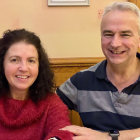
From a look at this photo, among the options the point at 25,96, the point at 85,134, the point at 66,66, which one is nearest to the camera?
the point at 85,134

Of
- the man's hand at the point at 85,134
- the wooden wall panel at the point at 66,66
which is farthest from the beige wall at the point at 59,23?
the man's hand at the point at 85,134

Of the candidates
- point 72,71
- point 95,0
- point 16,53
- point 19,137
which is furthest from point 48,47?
point 19,137

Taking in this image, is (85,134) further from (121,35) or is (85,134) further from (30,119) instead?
(121,35)

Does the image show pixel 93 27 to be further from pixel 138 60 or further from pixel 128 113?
pixel 128 113

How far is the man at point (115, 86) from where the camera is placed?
4.81 feet

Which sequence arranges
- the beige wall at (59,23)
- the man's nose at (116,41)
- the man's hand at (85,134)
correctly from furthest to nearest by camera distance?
the beige wall at (59,23) < the man's nose at (116,41) < the man's hand at (85,134)

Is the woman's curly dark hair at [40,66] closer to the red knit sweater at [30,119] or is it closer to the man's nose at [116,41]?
the red knit sweater at [30,119]

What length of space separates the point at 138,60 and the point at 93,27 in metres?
0.71

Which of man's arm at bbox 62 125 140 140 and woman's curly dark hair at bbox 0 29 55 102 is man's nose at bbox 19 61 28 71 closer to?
woman's curly dark hair at bbox 0 29 55 102

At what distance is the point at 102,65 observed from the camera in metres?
1.70

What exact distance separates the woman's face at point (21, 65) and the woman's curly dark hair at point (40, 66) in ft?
0.12

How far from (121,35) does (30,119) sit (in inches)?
26.8

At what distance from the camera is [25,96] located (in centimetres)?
156

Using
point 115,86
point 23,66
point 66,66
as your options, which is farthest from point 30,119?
point 66,66
